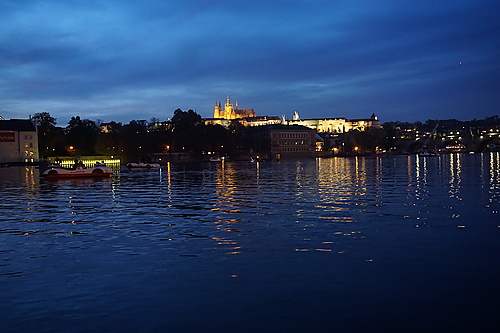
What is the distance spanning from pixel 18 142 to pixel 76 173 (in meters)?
72.9

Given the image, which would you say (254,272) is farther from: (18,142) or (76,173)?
(18,142)

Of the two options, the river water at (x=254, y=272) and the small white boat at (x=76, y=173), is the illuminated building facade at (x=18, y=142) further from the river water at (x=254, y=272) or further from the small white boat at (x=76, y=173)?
the river water at (x=254, y=272)

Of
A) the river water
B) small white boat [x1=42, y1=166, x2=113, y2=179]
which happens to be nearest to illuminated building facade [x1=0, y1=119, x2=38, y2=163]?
small white boat [x1=42, y1=166, x2=113, y2=179]

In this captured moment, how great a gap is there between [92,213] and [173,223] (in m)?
A: 5.26

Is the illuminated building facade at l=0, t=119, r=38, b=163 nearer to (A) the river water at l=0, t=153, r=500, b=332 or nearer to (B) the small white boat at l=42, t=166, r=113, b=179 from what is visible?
(B) the small white boat at l=42, t=166, r=113, b=179

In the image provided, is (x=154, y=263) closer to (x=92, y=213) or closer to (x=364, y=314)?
(x=364, y=314)

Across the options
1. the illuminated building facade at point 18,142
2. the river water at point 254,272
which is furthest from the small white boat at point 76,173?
the illuminated building facade at point 18,142

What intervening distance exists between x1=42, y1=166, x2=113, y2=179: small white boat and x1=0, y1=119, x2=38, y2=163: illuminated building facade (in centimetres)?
7031

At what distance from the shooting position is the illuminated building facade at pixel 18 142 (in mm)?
117750

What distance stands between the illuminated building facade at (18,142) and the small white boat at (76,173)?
70305 mm

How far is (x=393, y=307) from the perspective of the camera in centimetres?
850

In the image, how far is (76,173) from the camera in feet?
183

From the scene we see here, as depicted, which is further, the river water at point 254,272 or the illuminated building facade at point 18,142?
the illuminated building facade at point 18,142

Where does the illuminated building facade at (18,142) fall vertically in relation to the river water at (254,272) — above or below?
above
